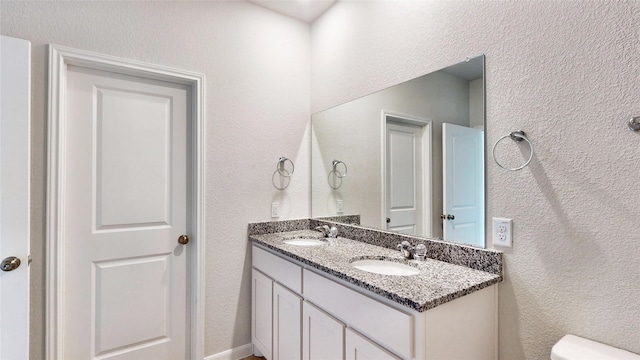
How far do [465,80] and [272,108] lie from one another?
1.36 metres

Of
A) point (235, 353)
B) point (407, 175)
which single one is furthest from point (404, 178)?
point (235, 353)

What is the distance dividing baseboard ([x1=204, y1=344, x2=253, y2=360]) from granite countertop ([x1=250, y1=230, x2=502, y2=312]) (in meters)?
0.85

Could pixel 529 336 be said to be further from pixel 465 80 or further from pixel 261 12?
pixel 261 12

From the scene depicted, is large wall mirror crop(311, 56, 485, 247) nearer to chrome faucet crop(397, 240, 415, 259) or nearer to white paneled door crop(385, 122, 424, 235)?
white paneled door crop(385, 122, 424, 235)

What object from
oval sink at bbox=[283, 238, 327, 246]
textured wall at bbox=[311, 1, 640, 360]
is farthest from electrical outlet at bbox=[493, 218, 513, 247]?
oval sink at bbox=[283, 238, 327, 246]

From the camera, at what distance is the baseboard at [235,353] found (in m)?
2.04

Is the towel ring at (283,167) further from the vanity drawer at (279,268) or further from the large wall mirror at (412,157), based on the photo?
the vanity drawer at (279,268)

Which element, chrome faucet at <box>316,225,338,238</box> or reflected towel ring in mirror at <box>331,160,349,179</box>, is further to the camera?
reflected towel ring in mirror at <box>331,160,349,179</box>

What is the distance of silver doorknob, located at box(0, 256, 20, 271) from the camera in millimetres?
1326

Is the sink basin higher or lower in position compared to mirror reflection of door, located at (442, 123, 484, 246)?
lower

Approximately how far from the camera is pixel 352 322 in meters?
1.26

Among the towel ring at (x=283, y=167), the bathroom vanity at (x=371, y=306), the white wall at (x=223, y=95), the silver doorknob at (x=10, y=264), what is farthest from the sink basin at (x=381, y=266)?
the silver doorknob at (x=10, y=264)

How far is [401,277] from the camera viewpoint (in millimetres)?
1236

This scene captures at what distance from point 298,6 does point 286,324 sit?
7.20 feet
